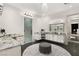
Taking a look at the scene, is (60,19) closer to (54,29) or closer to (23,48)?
(54,29)

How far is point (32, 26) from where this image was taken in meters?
1.04

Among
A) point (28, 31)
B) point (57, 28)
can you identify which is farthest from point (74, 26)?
point (28, 31)

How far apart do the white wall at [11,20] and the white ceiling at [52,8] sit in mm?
89

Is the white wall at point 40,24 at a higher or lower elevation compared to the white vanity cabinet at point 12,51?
higher

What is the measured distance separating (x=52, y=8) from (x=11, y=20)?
59 cm

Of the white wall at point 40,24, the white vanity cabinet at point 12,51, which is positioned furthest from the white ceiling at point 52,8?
the white vanity cabinet at point 12,51

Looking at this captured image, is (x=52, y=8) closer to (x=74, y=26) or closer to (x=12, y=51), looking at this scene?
(x=74, y=26)

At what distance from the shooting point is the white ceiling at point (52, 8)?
96 cm

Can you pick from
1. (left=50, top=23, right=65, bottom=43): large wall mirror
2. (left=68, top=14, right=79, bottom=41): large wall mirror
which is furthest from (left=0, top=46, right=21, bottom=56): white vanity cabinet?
(left=68, top=14, right=79, bottom=41): large wall mirror

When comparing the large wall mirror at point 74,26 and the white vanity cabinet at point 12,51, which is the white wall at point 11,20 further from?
the large wall mirror at point 74,26

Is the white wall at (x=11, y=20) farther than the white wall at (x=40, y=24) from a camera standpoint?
No

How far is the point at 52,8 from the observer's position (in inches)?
39.6

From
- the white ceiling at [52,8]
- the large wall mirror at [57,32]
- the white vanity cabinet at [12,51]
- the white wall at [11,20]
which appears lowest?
the white vanity cabinet at [12,51]

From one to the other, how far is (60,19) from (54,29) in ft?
0.53
